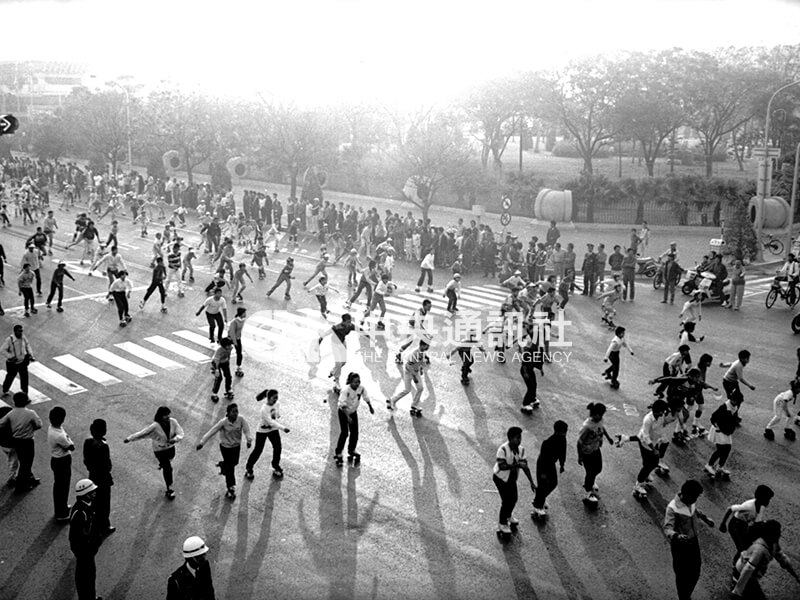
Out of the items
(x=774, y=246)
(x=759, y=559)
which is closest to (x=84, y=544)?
(x=759, y=559)

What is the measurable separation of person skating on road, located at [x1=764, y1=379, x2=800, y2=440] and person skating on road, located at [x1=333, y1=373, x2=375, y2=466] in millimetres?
7071

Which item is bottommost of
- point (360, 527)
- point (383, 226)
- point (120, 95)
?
point (360, 527)

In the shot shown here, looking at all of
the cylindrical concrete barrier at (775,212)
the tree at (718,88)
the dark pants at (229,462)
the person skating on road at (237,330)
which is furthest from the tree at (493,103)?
the dark pants at (229,462)

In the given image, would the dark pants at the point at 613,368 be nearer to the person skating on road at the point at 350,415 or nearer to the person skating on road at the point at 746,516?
the person skating on road at the point at 350,415

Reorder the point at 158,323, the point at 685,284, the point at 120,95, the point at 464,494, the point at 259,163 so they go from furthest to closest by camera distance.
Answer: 1. the point at 120,95
2. the point at 259,163
3. the point at 685,284
4. the point at 158,323
5. the point at 464,494

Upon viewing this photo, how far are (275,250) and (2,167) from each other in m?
48.5

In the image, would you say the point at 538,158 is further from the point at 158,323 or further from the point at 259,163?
the point at 158,323

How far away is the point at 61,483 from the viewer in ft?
35.6

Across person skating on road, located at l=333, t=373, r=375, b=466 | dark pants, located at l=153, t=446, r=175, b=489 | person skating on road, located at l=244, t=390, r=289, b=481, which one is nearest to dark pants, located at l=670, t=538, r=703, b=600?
person skating on road, located at l=333, t=373, r=375, b=466

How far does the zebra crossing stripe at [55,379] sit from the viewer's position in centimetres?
1633

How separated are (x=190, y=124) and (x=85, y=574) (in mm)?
50745

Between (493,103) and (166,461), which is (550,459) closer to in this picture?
(166,461)

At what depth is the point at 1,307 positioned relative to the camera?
22984 mm

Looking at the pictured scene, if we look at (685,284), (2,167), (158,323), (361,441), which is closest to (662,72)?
(685,284)
